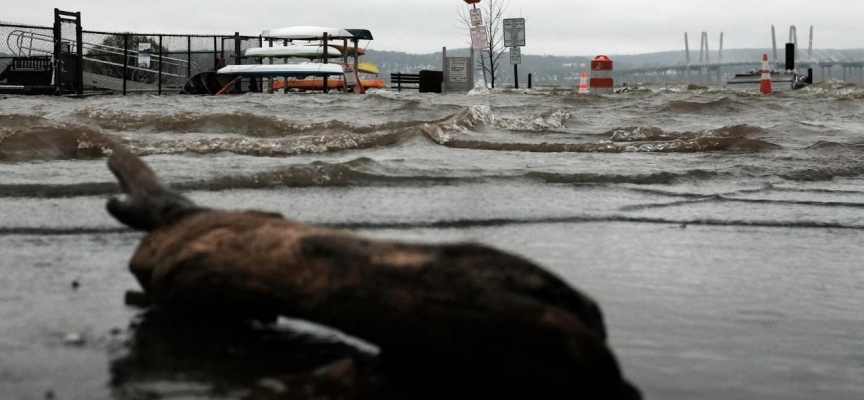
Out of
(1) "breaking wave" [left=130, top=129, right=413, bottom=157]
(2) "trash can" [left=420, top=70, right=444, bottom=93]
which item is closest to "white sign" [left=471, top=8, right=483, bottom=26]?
(2) "trash can" [left=420, top=70, right=444, bottom=93]

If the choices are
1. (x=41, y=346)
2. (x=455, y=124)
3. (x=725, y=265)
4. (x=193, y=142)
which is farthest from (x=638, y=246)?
(x=455, y=124)

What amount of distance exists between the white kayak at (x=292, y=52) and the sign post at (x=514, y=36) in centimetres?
575

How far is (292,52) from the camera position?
31.6 m

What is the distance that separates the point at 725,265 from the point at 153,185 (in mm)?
1991

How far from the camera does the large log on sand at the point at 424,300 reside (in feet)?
5.68

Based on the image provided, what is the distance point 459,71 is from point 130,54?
30.6 feet

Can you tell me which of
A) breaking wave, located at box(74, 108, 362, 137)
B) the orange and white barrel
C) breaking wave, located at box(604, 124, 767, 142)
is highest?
the orange and white barrel

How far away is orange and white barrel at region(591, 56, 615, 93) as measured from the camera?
76.1 ft

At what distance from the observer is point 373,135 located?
9516mm

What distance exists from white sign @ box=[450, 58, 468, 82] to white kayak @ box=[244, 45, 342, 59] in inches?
179

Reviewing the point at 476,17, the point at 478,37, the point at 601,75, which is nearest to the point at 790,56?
the point at 476,17

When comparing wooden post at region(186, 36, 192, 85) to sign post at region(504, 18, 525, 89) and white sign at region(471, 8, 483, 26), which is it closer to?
white sign at region(471, 8, 483, 26)

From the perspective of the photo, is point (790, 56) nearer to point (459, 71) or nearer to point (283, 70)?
point (459, 71)

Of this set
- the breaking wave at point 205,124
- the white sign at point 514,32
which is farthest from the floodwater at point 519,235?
the white sign at point 514,32
